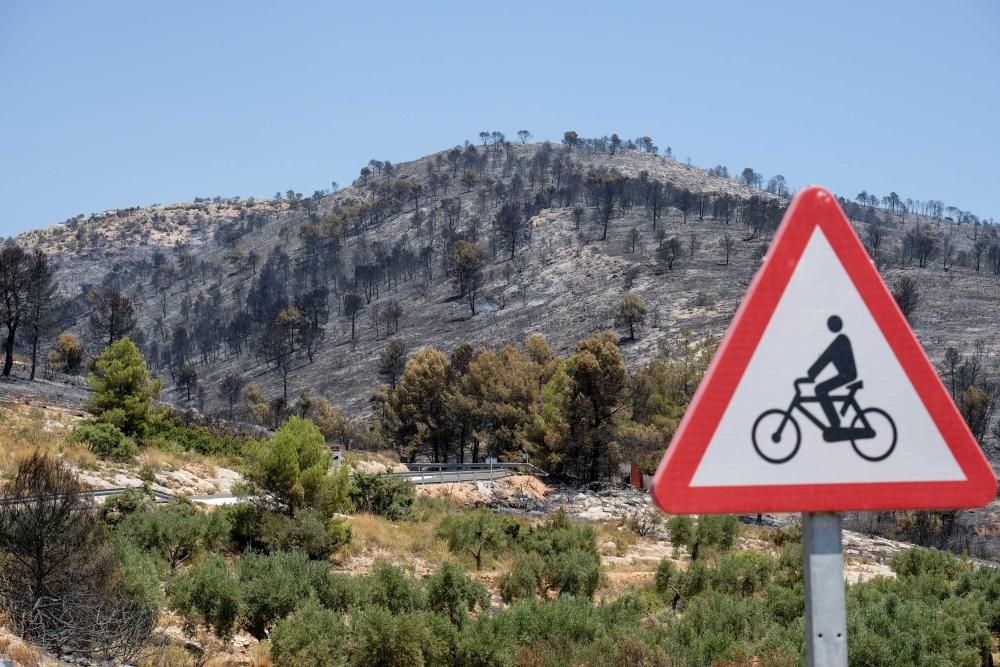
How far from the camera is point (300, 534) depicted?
16.2 metres

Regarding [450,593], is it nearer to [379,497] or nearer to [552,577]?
[552,577]

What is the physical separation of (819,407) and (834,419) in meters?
0.05

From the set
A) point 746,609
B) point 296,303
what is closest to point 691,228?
point 296,303

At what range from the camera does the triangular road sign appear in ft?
7.64

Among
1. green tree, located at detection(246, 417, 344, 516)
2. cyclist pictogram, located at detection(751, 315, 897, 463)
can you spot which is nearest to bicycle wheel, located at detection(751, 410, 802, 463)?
cyclist pictogram, located at detection(751, 315, 897, 463)

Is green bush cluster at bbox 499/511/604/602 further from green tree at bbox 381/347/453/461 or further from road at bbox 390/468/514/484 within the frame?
green tree at bbox 381/347/453/461

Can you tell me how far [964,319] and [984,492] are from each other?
83041 mm

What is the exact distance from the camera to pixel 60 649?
7.89m

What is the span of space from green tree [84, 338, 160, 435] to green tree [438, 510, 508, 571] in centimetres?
1362

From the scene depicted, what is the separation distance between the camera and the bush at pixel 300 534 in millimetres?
15891

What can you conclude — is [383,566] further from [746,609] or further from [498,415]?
[498,415]

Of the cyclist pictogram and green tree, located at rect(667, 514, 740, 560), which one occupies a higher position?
the cyclist pictogram

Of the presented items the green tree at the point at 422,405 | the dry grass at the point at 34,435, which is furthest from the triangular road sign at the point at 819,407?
the green tree at the point at 422,405

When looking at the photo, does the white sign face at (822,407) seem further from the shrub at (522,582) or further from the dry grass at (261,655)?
the shrub at (522,582)
